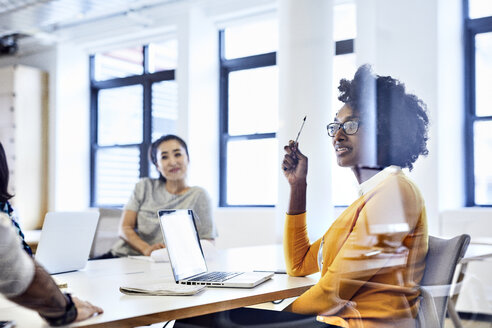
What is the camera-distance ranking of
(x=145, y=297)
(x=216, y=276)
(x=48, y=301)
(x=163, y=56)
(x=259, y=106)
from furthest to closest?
(x=163, y=56) < (x=259, y=106) < (x=216, y=276) < (x=145, y=297) < (x=48, y=301)

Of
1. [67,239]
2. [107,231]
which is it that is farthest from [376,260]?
[107,231]

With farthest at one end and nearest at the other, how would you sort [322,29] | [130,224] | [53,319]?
[130,224]
[322,29]
[53,319]

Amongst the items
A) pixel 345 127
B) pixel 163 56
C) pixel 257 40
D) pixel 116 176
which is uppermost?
pixel 163 56

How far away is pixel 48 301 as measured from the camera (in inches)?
36.7

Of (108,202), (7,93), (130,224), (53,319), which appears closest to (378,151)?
(53,319)

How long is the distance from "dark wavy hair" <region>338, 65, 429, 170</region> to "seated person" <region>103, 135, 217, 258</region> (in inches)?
43.3

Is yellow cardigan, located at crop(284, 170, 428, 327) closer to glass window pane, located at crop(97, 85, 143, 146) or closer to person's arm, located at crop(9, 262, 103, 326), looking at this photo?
person's arm, located at crop(9, 262, 103, 326)

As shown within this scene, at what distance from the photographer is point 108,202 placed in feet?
6.63

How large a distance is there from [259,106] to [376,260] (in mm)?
723

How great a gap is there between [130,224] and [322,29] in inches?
48.1

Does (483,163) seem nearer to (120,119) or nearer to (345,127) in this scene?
(345,127)

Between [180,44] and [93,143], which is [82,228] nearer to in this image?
[93,143]

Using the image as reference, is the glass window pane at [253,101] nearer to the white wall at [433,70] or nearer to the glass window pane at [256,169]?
the glass window pane at [256,169]

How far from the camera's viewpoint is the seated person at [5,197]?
3.25ft
